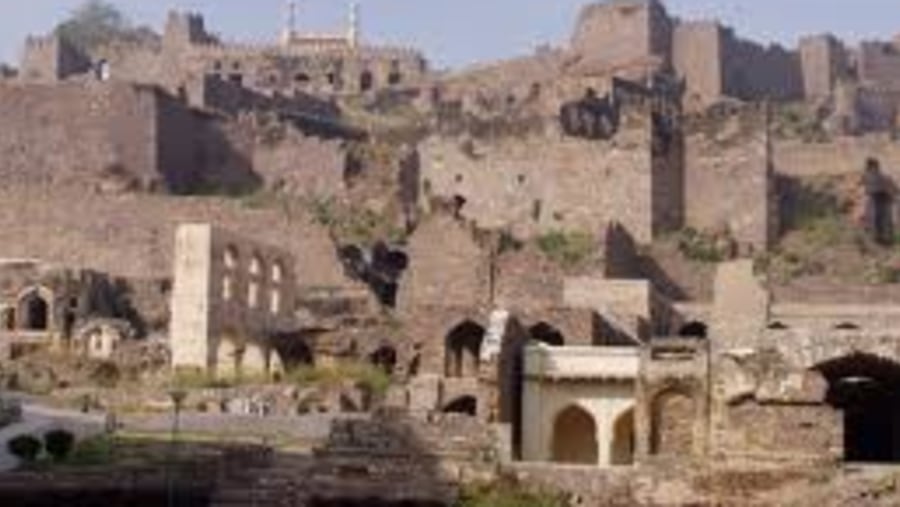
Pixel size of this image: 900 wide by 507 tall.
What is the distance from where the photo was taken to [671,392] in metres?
45.5

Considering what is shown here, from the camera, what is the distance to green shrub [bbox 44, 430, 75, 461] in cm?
4275

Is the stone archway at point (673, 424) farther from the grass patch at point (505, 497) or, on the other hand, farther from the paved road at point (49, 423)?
the paved road at point (49, 423)

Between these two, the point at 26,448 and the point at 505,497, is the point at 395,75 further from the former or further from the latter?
the point at 505,497

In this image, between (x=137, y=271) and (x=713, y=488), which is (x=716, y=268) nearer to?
(x=137, y=271)

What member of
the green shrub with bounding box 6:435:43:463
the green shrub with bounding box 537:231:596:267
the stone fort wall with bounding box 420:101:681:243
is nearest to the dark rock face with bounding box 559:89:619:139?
the stone fort wall with bounding box 420:101:681:243

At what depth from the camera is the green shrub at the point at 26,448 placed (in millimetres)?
42656

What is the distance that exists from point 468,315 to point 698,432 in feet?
54.0

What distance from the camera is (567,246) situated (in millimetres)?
68750

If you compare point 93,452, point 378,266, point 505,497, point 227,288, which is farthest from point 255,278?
point 505,497

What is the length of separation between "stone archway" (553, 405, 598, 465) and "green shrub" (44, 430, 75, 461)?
11.1m

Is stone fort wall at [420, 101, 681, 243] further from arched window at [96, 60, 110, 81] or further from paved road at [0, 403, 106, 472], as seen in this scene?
paved road at [0, 403, 106, 472]

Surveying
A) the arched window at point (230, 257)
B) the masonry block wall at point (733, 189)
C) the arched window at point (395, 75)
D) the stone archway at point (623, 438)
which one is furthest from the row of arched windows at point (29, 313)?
the arched window at point (395, 75)

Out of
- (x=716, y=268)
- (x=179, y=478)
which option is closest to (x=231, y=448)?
(x=179, y=478)

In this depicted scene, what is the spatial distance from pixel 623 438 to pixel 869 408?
6363 mm
